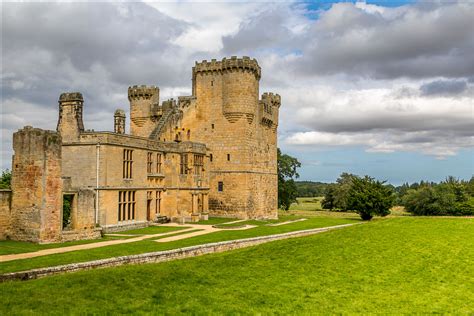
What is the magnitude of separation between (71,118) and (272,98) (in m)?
27.4

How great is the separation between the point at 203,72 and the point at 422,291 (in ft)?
115

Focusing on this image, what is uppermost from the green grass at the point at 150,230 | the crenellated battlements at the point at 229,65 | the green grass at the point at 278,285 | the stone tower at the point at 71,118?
the crenellated battlements at the point at 229,65

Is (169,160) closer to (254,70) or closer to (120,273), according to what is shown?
(254,70)

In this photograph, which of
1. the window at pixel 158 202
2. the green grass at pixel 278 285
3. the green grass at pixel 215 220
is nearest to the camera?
the green grass at pixel 278 285

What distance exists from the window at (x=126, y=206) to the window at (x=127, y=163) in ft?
4.43

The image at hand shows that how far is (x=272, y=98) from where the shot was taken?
178ft

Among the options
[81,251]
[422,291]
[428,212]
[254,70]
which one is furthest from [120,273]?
[428,212]

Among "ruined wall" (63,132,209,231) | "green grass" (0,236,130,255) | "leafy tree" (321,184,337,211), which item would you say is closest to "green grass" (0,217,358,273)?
"green grass" (0,236,130,255)

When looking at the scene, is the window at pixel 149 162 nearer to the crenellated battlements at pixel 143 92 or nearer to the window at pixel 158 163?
the window at pixel 158 163

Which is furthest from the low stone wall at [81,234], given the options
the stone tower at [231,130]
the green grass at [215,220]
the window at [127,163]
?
the stone tower at [231,130]

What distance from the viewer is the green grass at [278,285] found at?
43.3 feet

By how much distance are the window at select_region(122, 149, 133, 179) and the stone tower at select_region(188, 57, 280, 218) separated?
12.6 meters

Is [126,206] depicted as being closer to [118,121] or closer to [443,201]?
[118,121]

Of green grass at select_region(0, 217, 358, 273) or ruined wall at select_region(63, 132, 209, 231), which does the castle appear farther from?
green grass at select_region(0, 217, 358, 273)
